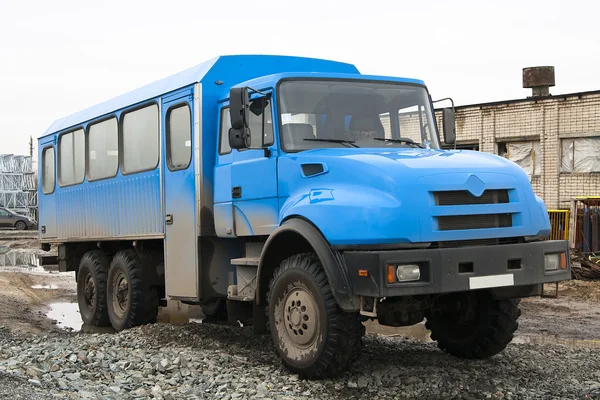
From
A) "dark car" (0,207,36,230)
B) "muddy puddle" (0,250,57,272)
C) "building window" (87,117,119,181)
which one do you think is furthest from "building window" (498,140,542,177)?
"dark car" (0,207,36,230)

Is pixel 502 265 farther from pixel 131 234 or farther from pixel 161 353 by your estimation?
pixel 131 234

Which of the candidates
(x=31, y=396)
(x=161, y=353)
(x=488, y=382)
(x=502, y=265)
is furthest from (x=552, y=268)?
(x=31, y=396)

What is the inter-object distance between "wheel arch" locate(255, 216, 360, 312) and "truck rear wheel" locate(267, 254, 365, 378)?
7.9 inches

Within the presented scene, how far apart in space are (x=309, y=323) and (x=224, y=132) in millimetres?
2716

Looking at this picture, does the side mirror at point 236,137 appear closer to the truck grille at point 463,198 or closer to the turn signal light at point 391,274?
the truck grille at point 463,198

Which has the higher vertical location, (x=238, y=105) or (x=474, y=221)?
(x=238, y=105)

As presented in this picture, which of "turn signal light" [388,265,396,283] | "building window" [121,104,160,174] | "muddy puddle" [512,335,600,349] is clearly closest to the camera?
"turn signal light" [388,265,396,283]

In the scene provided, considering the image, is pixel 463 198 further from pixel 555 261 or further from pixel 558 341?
pixel 558 341

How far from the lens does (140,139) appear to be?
1105 cm

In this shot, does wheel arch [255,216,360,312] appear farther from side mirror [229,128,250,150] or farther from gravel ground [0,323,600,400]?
side mirror [229,128,250,150]

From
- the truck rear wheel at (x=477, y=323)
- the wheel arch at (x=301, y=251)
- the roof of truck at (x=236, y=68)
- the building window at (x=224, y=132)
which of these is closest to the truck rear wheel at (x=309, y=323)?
the wheel arch at (x=301, y=251)

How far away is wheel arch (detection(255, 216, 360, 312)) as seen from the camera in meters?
6.71

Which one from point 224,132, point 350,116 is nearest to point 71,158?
point 224,132

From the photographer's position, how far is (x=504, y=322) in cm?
796
